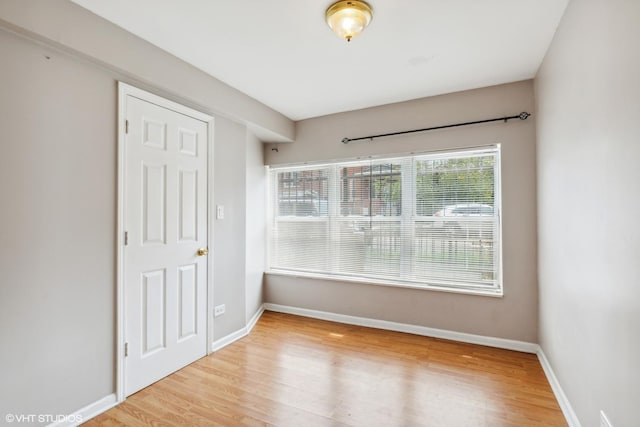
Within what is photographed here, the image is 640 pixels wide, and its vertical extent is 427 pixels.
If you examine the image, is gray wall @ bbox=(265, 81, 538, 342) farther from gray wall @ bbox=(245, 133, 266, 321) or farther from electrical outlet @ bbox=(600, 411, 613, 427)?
electrical outlet @ bbox=(600, 411, 613, 427)

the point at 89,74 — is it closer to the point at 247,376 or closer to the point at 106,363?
the point at 106,363

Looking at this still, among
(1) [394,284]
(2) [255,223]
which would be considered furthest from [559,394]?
(2) [255,223]

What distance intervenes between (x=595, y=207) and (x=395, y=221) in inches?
82.2

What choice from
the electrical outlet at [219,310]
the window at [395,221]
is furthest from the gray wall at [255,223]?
the electrical outlet at [219,310]

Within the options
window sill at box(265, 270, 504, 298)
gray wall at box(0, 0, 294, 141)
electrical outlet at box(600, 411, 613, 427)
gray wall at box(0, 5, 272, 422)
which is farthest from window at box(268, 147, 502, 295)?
gray wall at box(0, 5, 272, 422)

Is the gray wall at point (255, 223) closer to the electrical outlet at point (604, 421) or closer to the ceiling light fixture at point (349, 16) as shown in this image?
the ceiling light fixture at point (349, 16)

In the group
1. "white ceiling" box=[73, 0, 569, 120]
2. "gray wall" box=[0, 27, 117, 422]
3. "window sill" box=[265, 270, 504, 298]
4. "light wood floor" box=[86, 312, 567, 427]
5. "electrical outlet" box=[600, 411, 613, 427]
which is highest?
"white ceiling" box=[73, 0, 569, 120]

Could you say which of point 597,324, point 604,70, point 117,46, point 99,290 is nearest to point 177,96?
point 117,46

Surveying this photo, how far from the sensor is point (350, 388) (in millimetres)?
2328

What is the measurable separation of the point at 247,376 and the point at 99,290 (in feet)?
4.25

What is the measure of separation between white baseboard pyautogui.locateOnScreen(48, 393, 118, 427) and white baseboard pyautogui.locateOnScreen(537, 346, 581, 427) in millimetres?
2978

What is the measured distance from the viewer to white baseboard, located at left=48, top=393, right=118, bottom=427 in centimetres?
187

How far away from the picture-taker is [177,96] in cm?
258

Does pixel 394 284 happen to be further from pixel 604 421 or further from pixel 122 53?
pixel 122 53
